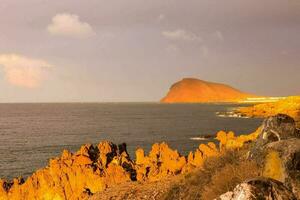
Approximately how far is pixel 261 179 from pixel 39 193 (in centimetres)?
2777

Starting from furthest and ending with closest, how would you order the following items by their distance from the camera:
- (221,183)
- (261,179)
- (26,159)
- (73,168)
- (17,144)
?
(17,144) < (26,159) < (73,168) < (221,183) < (261,179)

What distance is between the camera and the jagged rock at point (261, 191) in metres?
7.08

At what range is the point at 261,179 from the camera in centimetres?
736

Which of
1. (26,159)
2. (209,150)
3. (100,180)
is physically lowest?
(26,159)

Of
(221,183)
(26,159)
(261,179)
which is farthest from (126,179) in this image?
(26,159)

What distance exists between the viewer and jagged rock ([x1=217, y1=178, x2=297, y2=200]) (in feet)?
23.2

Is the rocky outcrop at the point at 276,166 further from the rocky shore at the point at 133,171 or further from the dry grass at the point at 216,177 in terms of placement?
the dry grass at the point at 216,177

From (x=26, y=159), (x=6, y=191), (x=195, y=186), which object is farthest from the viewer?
(x=26, y=159)

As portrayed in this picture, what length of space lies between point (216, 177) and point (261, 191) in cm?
462

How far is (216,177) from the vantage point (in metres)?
11.7

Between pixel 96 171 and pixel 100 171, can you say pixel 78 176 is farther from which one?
pixel 100 171

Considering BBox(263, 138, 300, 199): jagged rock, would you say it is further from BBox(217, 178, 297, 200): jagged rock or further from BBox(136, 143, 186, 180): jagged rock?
BBox(136, 143, 186, 180): jagged rock

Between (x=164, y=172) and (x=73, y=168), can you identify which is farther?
(x=73, y=168)

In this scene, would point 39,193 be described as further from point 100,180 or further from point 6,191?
point 100,180
